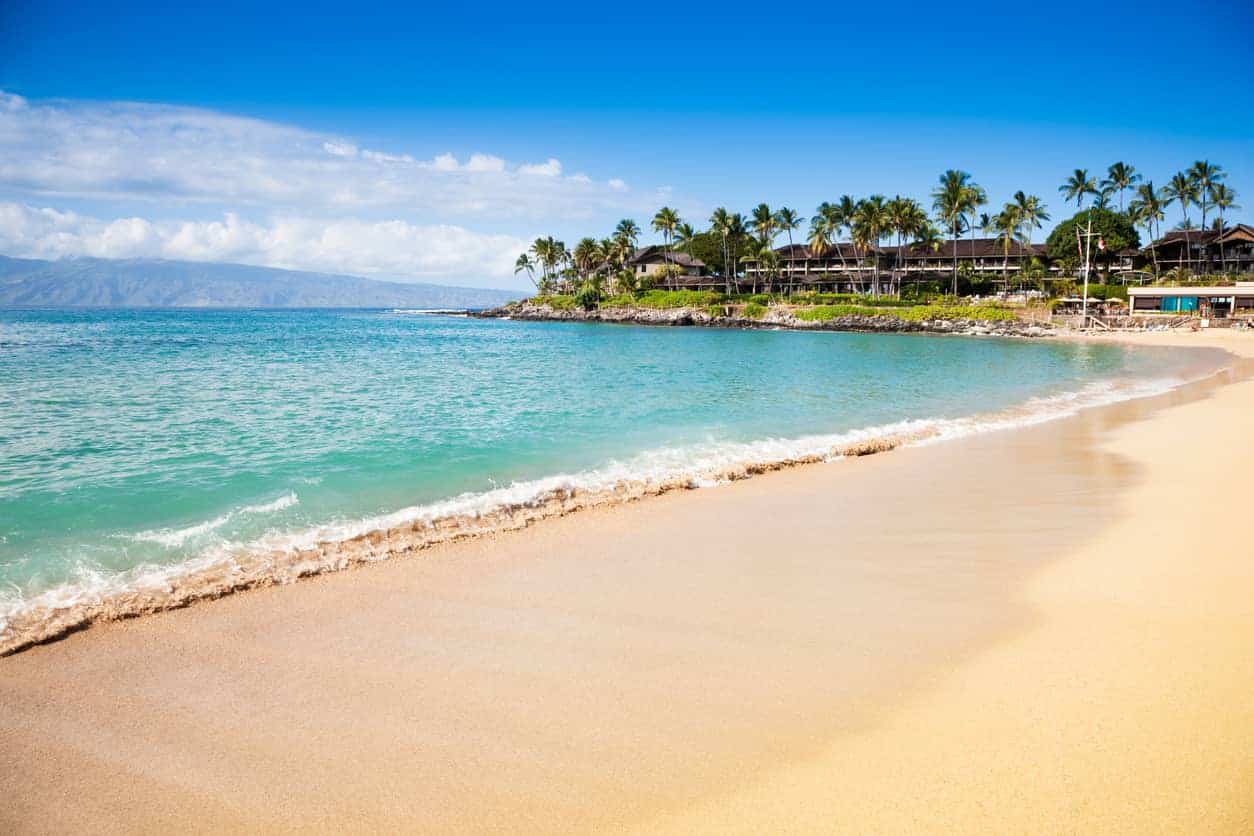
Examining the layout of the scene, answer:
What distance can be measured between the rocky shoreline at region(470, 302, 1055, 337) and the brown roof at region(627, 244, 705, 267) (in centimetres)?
1576

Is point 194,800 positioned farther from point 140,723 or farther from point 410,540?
point 410,540

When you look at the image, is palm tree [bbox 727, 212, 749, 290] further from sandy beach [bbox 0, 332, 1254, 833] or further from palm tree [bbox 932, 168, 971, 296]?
sandy beach [bbox 0, 332, 1254, 833]

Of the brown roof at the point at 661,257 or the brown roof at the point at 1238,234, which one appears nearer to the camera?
the brown roof at the point at 1238,234

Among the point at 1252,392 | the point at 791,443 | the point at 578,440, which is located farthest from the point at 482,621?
the point at 1252,392

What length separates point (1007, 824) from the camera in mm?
3551

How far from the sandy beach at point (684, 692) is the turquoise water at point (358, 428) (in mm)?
2689

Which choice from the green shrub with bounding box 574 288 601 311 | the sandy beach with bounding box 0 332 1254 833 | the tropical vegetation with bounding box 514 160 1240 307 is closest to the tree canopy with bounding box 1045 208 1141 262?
the tropical vegetation with bounding box 514 160 1240 307

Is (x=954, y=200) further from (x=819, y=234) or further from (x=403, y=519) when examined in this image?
(x=403, y=519)

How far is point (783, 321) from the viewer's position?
80.6 m

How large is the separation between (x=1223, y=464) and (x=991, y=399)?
11.0 m

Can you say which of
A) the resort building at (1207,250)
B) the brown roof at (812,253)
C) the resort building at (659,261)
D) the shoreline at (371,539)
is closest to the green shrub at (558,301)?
the resort building at (659,261)

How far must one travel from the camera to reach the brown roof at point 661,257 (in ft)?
356

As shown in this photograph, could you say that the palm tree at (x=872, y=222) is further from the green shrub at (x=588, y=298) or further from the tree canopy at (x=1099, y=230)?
the green shrub at (x=588, y=298)

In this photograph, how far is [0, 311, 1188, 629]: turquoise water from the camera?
364 inches
